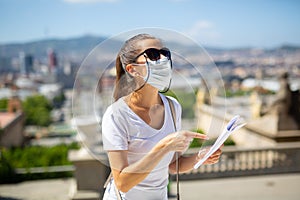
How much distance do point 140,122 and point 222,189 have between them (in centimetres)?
496

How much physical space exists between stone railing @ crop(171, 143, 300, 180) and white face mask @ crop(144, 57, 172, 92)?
5.32 m

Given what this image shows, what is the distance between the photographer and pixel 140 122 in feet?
4.12

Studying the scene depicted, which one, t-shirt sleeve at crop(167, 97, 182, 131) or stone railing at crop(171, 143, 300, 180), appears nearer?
t-shirt sleeve at crop(167, 97, 182, 131)

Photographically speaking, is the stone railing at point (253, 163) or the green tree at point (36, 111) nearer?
the stone railing at point (253, 163)

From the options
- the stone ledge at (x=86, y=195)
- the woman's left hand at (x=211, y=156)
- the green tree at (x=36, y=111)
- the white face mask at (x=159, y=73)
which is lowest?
the green tree at (x=36, y=111)

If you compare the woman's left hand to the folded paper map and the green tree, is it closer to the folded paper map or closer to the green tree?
the folded paper map

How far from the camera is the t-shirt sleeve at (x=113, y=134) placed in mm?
1229

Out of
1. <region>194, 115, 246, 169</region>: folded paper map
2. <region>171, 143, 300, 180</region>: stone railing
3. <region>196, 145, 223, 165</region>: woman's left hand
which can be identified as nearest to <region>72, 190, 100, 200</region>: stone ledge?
<region>171, 143, 300, 180</region>: stone railing

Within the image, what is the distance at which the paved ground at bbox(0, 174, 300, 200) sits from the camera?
5583 mm

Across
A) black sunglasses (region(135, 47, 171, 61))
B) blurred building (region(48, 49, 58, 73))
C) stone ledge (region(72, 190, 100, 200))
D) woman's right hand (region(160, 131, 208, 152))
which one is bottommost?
stone ledge (region(72, 190, 100, 200))

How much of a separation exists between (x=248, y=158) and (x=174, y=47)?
5492 millimetres

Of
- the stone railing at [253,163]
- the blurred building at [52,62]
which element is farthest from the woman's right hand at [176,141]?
the blurred building at [52,62]

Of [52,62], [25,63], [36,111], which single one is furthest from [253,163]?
[25,63]

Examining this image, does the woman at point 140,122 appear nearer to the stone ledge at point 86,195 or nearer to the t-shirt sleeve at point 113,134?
the t-shirt sleeve at point 113,134
